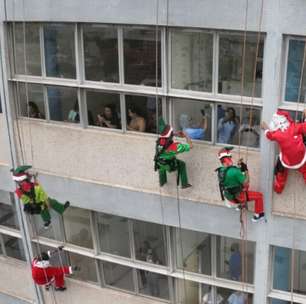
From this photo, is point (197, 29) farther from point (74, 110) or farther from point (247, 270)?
point (247, 270)

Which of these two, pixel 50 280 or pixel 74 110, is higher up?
pixel 74 110

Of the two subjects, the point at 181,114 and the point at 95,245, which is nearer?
the point at 181,114

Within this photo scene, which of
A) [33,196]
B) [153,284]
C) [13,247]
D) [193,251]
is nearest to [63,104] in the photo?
[33,196]

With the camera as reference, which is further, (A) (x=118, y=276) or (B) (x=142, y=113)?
(A) (x=118, y=276)

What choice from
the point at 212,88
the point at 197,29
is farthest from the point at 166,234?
the point at 197,29

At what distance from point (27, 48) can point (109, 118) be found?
6.02ft

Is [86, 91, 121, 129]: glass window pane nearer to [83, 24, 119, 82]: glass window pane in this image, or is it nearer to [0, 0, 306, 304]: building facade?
[0, 0, 306, 304]: building facade

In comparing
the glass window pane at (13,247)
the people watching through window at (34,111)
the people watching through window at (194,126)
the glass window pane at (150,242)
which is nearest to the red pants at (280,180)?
the people watching through window at (194,126)

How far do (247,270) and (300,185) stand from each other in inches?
73.0

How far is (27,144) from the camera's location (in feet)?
31.0

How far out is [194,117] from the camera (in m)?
8.02

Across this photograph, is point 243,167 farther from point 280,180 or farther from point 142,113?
point 142,113

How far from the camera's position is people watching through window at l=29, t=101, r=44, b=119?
928 cm

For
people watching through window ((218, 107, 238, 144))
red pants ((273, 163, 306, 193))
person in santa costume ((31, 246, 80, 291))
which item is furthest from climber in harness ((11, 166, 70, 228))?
red pants ((273, 163, 306, 193))
